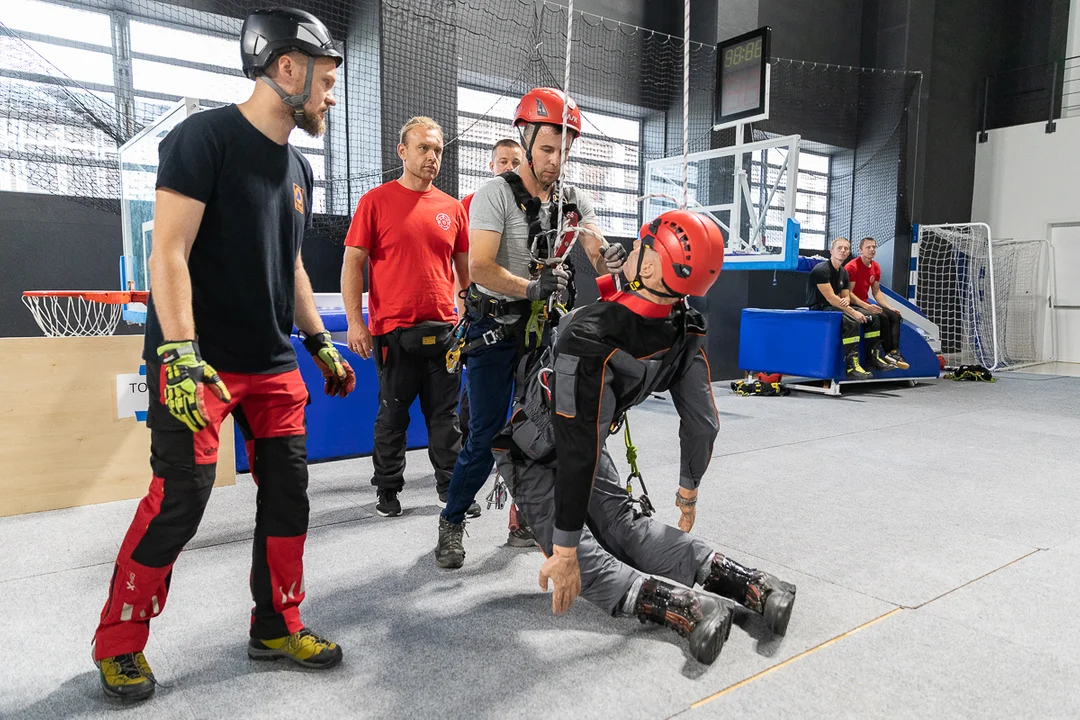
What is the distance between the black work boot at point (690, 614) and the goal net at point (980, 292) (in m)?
9.45

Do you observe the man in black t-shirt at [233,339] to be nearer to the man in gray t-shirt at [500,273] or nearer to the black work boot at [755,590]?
the man in gray t-shirt at [500,273]

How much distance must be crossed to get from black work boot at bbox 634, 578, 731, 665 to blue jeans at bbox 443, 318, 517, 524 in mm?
744

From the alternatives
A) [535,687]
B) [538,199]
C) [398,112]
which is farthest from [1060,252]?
[535,687]

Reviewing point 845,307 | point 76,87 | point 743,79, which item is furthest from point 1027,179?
point 76,87

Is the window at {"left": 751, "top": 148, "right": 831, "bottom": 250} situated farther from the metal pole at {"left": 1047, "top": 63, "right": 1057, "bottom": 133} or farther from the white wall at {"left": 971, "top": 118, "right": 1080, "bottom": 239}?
the metal pole at {"left": 1047, "top": 63, "right": 1057, "bottom": 133}

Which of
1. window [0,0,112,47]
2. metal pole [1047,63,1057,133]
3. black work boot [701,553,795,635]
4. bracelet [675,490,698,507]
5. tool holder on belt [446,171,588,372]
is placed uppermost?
metal pole [1047,63,1057,133]

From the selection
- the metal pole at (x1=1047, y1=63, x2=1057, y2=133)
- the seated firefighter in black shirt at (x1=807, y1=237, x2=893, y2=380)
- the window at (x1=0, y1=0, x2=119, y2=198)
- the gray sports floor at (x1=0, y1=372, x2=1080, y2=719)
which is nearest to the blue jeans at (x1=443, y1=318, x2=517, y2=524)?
the gray sports floor at (x1=0, y1=372, x2=1080, y2=719)

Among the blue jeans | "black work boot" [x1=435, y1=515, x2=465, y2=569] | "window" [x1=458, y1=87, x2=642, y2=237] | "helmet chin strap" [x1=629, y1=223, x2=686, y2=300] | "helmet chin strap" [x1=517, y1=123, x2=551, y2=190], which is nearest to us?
"helmet chin strap" [x1=629, y1=223, x2=686, y2=300]

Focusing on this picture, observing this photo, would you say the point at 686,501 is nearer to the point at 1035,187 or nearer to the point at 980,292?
the point at 980,292

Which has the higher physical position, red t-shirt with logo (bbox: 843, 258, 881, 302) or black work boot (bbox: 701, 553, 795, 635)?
red t-shirt with logo (bbox: 843, 258, 881, 302)

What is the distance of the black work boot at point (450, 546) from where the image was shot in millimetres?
2518

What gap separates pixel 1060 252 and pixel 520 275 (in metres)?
Result: 11.8

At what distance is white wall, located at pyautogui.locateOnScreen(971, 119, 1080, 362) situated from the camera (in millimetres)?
10688

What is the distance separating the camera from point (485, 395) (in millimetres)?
2412
